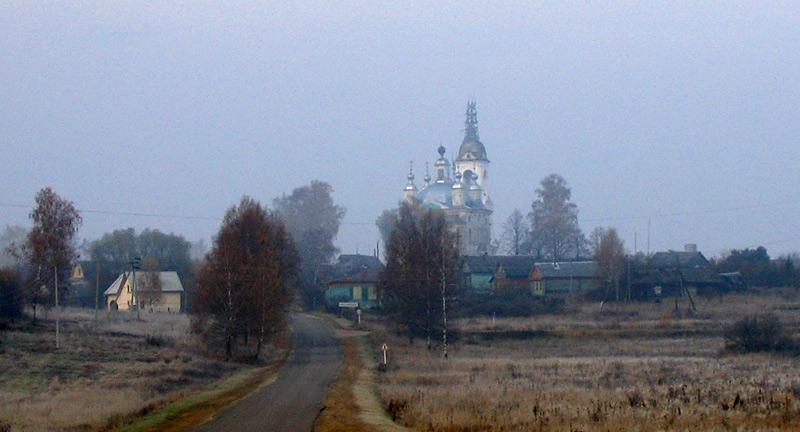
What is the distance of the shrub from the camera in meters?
43.6

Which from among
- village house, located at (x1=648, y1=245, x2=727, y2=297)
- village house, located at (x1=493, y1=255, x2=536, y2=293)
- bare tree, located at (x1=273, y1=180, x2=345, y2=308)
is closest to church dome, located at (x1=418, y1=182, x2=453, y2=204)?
bare tree, located at (x1=273, y1=180, x2=345, y2=308)

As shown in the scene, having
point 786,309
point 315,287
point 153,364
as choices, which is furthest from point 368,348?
point 315,287

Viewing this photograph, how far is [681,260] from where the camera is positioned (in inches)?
3851

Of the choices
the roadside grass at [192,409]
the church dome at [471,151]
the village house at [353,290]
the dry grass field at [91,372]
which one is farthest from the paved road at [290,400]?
the church dome at [471,151]

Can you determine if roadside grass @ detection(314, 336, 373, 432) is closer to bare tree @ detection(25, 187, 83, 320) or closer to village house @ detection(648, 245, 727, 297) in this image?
bare tree @ detection(25, 187, 83, 320)

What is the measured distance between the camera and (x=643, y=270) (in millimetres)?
86562

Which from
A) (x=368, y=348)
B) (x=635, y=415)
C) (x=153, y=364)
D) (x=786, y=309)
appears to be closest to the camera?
(x=635, y=415)

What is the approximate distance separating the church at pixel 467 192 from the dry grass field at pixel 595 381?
7345cm

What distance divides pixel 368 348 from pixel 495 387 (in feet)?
67.3

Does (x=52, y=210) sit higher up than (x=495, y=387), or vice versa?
(x=52, y=210)

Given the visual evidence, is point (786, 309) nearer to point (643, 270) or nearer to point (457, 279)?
point (643, 270)

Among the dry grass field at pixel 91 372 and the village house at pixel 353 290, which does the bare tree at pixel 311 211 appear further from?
the dry grass field at pixel 91 372

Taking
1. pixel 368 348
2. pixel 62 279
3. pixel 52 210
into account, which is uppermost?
pixel 52 210

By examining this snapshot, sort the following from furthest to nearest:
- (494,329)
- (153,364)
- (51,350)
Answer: (494,329)
(51,350)
(153,364)
